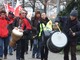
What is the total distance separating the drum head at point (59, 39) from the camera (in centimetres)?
1238

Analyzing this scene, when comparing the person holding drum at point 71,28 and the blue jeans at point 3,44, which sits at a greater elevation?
the person holding drum at point 71,28

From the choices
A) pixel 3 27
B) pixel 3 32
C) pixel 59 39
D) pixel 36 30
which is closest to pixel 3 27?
pixel 3 27

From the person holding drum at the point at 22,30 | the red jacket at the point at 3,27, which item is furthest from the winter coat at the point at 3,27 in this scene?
the person holding drum at the point at 22,30

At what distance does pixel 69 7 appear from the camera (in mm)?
22125

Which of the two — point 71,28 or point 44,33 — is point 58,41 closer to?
point 71,28

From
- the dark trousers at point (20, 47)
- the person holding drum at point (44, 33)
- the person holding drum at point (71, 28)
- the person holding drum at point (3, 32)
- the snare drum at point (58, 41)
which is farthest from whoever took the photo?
the person holding drum at point (3, 32)

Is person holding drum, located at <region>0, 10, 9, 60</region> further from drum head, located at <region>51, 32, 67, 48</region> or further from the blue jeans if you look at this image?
drum head, located at <region>51, 32, 67, 48</region>

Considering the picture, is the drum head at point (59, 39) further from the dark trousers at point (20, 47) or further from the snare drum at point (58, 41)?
the dark trousers at point (20, 47)

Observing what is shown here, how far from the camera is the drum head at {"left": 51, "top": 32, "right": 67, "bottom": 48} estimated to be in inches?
488

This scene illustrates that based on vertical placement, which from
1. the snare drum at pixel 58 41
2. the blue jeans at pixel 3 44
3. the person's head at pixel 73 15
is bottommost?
the blue jeans at pixel 3 44

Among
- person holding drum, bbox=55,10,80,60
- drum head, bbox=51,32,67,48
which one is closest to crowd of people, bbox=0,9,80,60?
person holding drum, bbox=55,10,80,60

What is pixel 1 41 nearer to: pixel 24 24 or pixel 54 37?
pixel 24 24

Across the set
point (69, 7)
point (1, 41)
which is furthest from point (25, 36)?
point (69, 7)

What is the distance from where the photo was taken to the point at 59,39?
12477mm
